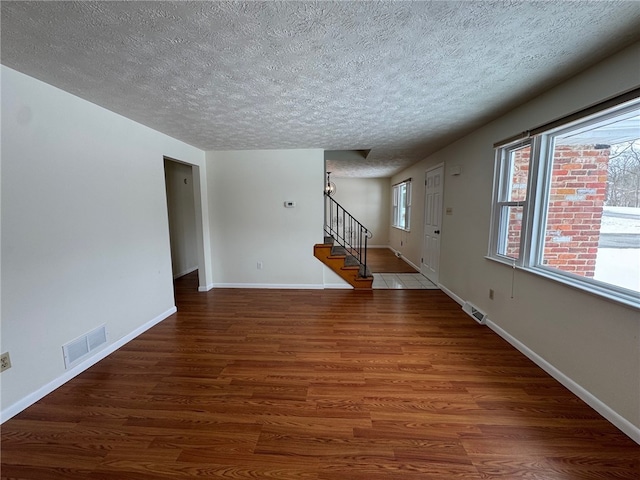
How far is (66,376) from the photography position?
2014mm

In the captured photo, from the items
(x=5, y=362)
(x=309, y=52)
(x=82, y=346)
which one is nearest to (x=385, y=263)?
(x=309, y=52)

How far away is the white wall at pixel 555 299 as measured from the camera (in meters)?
1.53

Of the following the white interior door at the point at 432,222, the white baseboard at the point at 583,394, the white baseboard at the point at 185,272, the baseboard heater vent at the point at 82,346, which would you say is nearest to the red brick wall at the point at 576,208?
the white baseboard at the point at 583,394

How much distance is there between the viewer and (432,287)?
14.2 feet

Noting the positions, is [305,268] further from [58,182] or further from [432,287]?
[58,182]

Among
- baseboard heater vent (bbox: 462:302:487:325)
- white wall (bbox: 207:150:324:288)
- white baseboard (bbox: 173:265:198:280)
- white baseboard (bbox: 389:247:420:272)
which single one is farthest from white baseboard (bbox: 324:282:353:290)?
white baseboard (bbox: 173:265:198:280)

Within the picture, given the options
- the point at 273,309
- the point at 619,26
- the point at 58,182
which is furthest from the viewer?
the point at 273,309

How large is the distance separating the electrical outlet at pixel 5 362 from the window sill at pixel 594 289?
12.9ft

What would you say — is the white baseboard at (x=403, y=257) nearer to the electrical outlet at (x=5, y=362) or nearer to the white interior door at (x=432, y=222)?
the white interior door at (x=432, y=222)

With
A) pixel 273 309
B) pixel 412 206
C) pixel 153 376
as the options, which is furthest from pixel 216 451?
pixel 412 206

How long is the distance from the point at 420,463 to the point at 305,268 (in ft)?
10.4

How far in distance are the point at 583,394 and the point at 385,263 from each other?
4433mm

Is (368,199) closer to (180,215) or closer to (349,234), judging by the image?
(349,234)

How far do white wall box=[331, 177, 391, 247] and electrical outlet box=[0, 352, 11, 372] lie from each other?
7.22 meters
